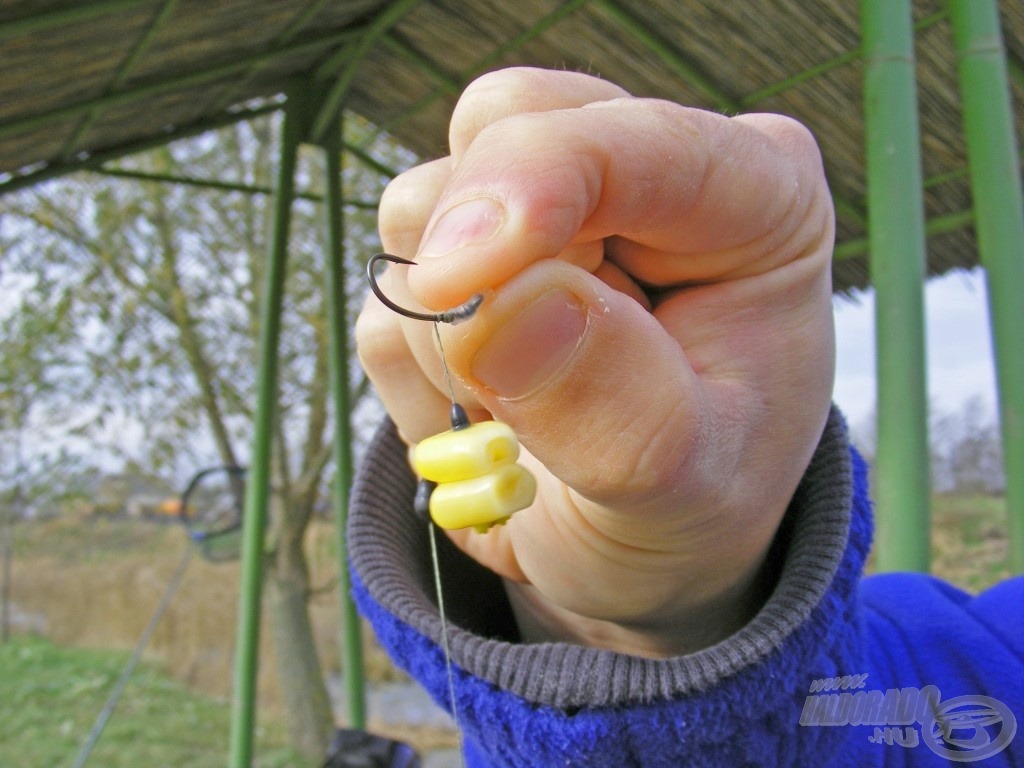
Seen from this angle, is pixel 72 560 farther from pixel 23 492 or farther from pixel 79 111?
pixel 79 111

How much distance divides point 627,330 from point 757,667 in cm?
21

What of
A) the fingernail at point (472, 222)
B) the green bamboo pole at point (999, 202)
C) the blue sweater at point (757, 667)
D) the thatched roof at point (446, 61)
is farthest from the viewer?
the thatched roof at point (446, 61)

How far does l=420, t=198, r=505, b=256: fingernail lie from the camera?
28 centimetres

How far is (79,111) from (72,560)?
5.50 m

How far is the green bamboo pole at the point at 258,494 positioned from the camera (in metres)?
2.18

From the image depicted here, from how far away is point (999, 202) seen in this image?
0.89 m

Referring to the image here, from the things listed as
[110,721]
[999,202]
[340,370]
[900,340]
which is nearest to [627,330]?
[900,340]

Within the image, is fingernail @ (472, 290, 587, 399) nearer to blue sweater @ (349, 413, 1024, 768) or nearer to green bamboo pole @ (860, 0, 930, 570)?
blue sweater @ (349, 413, 1024, 768)

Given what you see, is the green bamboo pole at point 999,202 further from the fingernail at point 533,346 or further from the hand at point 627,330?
the fingernail at point 533,346

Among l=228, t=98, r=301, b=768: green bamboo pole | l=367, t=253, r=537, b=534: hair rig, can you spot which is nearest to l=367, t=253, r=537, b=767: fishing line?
l=367, t=253, r=537, b=534: hair rig

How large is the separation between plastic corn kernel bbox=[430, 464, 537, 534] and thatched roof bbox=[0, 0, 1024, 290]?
1.41 m

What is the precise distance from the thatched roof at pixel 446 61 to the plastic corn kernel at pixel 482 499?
4.64 ft

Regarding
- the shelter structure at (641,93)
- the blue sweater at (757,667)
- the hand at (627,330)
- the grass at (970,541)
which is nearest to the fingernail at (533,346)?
the hand at (627,330)

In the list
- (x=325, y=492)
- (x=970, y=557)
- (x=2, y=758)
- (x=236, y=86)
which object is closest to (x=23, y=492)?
(x=2, y=758)
